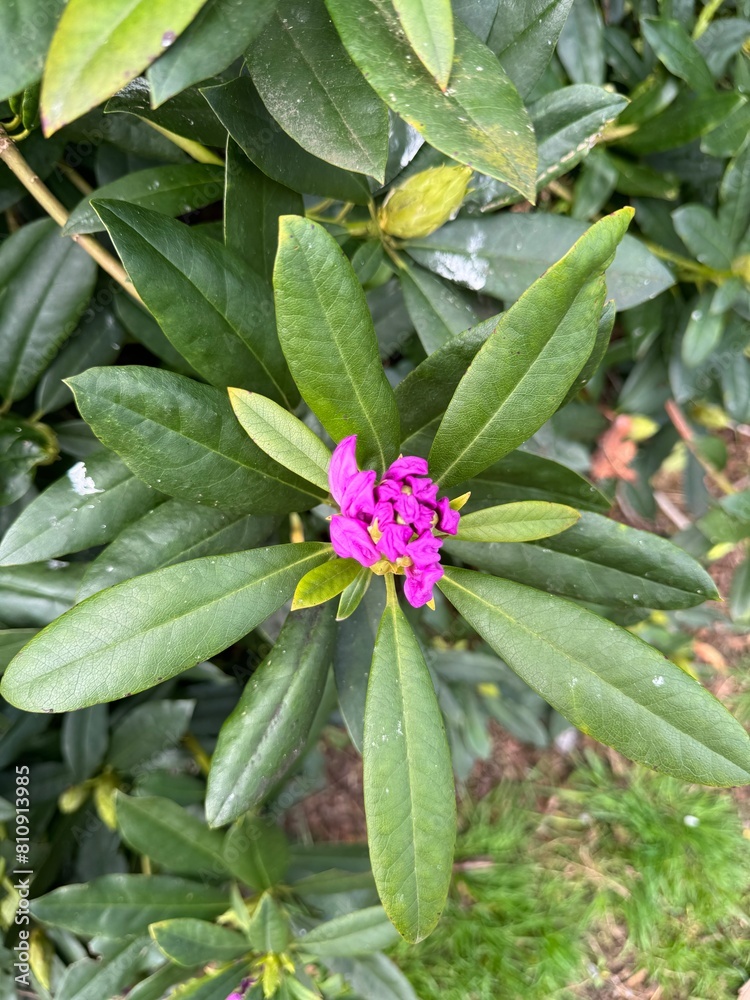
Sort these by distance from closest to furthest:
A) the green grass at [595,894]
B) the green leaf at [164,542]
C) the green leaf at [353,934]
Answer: the green leaf at [164,542], the green leaf at [353,934], the green grass at [595,894]

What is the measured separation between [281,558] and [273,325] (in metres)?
0.26

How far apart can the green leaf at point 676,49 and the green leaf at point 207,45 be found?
0.89m

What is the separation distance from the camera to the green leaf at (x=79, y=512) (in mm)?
855

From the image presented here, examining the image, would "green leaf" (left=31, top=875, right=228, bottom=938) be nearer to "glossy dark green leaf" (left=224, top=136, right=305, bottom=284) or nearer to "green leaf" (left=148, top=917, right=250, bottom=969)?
"green leaf" (left=148, top=917, right=250, bottom=969)

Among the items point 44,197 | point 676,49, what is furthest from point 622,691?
point 676,49

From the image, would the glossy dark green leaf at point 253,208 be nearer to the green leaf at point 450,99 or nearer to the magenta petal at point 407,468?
the green leaf at point 450,99

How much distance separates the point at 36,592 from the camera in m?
1.00

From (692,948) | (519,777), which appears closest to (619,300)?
(519,777)

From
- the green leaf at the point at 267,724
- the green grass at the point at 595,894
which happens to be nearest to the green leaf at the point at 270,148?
the green leaf at the point at 267,724

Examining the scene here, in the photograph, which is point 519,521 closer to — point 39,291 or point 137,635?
point 137,635

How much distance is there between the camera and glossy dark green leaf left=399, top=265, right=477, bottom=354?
0.93 m

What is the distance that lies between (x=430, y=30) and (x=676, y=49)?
86cm

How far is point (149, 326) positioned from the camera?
1043 millimetres

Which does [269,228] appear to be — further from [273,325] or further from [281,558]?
[281,558]
